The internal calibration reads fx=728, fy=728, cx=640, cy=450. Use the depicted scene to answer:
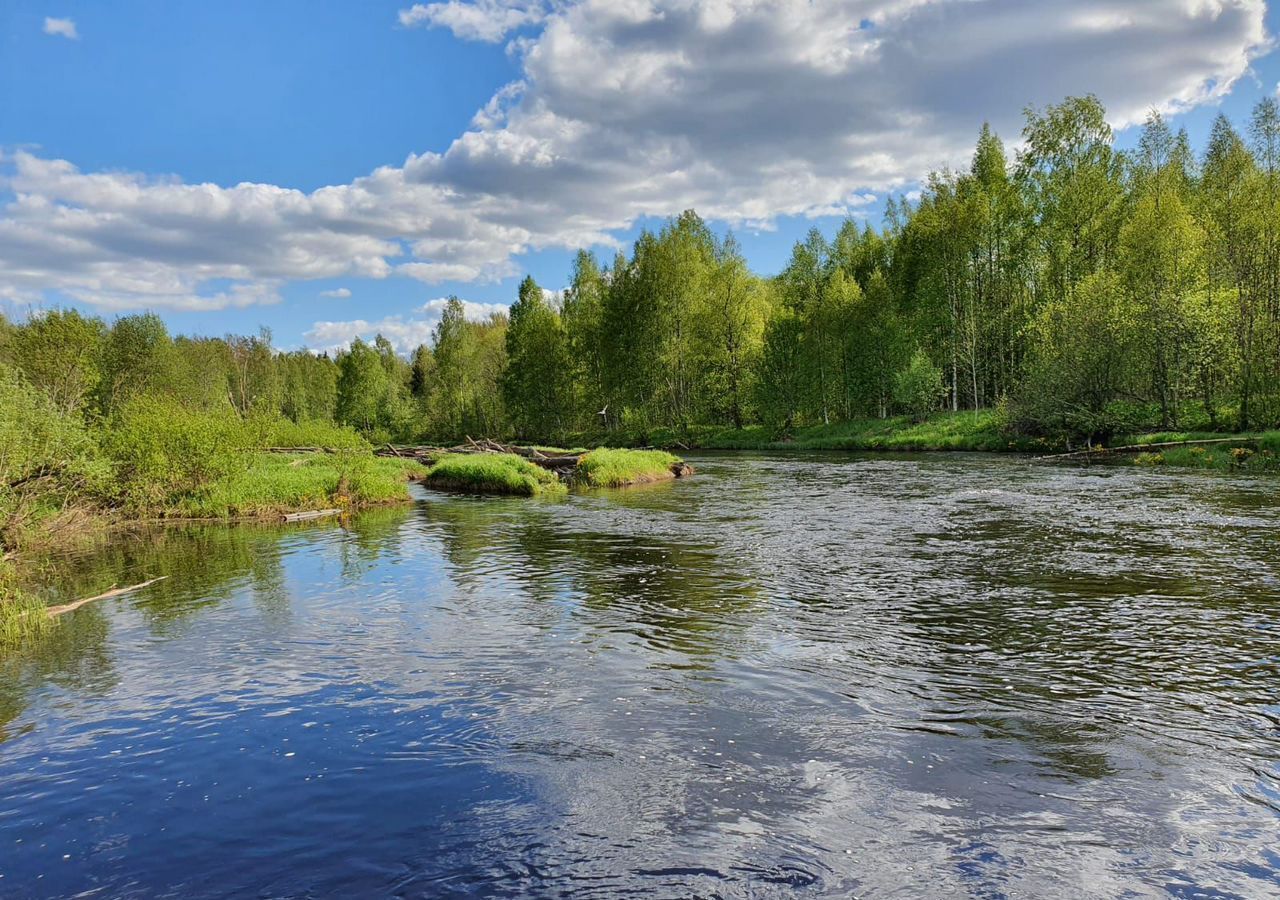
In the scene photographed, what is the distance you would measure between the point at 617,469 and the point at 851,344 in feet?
114

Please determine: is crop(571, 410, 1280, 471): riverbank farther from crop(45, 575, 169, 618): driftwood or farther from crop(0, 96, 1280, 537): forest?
crop(45, 575, 169, 618): driftwood

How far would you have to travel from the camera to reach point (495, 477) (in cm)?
3778

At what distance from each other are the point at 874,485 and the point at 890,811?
2853 cm

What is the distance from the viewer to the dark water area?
6.32m

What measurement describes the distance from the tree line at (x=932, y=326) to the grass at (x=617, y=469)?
18231 mm

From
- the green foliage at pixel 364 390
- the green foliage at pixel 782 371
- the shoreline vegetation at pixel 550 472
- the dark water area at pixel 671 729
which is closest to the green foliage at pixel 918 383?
the green foliage at pixel 782 371

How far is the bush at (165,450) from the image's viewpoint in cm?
2691

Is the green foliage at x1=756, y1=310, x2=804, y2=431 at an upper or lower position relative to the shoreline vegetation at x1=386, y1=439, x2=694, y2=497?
upper

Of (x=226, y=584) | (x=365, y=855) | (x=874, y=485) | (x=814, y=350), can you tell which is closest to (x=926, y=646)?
(x=365, y=855)

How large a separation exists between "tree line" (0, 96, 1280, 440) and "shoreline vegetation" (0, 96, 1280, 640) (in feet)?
0.67

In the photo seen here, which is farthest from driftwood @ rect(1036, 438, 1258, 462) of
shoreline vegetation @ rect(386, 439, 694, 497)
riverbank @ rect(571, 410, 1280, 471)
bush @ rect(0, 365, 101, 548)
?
bush @ rect(0, 365, 101, 548)

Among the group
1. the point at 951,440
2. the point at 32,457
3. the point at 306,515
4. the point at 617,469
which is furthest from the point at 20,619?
the point at 951,440

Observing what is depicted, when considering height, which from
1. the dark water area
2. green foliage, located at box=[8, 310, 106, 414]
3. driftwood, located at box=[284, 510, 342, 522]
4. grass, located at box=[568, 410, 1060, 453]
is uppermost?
green foliage, located at box=[8, 310, 106, 414]

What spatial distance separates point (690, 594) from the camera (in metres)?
15.9
